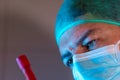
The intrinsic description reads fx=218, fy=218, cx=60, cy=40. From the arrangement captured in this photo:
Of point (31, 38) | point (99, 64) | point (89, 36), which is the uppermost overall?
point (31, 38)

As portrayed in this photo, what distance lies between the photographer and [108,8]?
79 centimetres

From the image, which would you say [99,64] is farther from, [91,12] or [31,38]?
[31,38]

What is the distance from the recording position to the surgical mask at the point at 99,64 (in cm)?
74

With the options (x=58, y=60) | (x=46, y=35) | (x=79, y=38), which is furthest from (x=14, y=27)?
(x=79, y=38)

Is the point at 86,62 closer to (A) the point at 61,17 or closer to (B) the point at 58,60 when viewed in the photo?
(A) the point at 61,17

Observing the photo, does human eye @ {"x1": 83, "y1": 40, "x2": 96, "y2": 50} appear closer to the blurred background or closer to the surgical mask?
the surgical mask

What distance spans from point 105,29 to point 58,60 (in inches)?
15.7

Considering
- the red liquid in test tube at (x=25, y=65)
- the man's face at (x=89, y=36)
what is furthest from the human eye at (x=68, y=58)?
the red liquid in test tube at (x=25, y=65)

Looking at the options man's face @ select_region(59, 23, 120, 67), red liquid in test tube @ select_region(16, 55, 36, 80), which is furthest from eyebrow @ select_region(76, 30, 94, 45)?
red liquid in test tube @ select_region(16, 55, 36, 80)

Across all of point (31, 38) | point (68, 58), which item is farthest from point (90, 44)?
point (31, 38)

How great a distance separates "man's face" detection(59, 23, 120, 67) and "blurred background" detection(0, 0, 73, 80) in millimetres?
268

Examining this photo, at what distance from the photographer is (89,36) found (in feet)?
2.57

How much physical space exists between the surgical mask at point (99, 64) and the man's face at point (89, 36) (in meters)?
0.02

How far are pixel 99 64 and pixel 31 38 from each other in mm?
423
